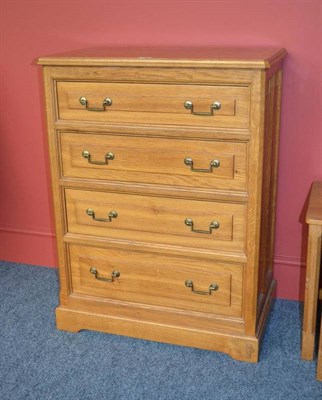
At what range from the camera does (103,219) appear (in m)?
2.21

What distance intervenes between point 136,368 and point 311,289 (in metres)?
0.74

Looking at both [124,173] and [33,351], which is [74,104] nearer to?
[124,173]

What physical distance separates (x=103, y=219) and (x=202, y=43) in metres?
0.89

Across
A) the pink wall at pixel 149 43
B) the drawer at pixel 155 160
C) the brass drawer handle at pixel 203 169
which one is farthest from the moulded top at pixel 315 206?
the brass drawer handle at pixel 203 169

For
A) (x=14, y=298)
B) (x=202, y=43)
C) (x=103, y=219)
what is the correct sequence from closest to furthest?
(x=103, y=219) < (x=202, y=43) < (x=14, y=298)

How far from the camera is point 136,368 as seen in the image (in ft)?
7.06

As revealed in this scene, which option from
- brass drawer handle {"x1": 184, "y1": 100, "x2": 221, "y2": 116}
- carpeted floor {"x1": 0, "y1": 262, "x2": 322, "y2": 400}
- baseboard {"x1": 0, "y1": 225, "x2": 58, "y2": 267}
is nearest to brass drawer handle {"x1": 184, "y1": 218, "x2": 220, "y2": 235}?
→ brass drawer handle {"x1": 184, "y1": 100, "x2": 221, "y2": 116}

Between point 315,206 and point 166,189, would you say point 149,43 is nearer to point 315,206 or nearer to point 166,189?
point 166,189

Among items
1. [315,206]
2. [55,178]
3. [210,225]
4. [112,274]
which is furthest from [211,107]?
[112,274]

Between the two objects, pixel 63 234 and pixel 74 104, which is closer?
pixel 74 104

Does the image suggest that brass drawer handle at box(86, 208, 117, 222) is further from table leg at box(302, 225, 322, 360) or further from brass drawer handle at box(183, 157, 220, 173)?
table leg at box(302, 225, 322, 360)

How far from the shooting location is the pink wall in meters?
2.31

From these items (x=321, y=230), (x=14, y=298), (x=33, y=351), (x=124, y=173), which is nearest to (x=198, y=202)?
(x=124, y=173)

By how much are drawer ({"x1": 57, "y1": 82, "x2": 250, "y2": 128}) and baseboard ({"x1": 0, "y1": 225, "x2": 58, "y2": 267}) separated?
106 centimetres
